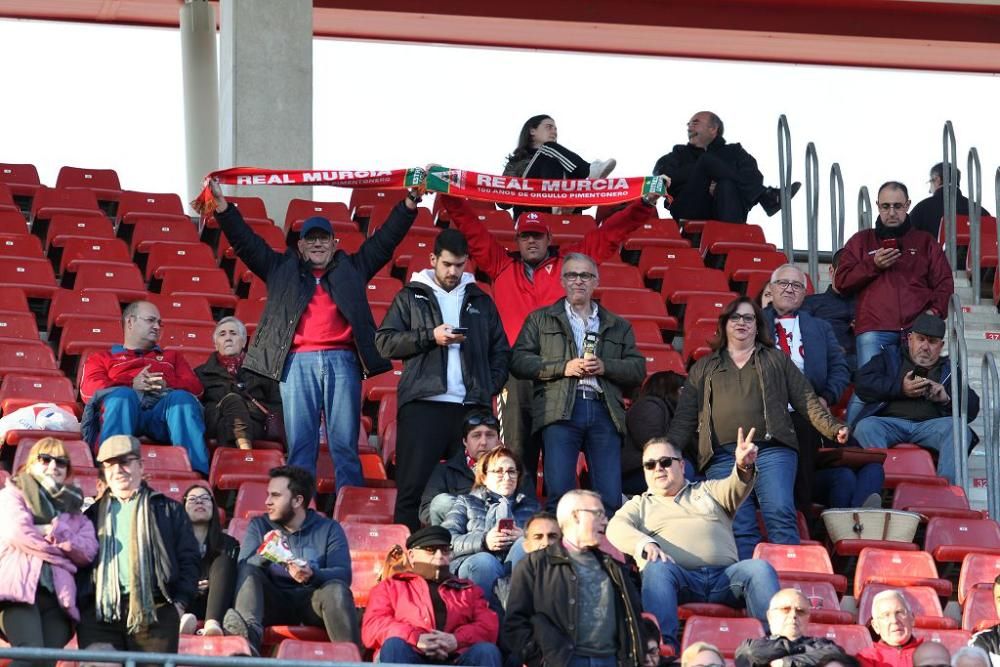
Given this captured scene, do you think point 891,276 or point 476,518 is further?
point 891,276

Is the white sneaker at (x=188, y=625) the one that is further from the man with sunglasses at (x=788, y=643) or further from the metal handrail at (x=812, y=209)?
the metal handrail at (x=812, y=209)

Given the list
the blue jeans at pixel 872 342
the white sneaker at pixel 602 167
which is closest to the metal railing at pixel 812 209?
the white sneaker at pixel 602 167

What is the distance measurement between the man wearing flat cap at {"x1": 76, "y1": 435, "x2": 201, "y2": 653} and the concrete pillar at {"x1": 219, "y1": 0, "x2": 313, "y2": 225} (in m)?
6.03

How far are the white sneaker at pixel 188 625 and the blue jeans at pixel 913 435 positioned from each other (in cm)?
421

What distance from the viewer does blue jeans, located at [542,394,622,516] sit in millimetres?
9773

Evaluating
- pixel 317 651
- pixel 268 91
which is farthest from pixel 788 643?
pixel 268 91

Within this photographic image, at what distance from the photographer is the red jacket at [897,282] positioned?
39.7ft

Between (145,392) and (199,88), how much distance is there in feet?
27.2

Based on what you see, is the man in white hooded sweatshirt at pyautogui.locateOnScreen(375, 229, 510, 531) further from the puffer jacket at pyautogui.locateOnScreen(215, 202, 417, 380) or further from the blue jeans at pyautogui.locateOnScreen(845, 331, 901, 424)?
the blue jeans at pyautogui.locateOnScreen(845, 331, 901, 424)

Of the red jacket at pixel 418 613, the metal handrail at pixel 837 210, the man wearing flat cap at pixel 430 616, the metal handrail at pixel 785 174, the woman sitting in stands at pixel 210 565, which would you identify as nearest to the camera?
the man wearing flat cap at pixel 430 616

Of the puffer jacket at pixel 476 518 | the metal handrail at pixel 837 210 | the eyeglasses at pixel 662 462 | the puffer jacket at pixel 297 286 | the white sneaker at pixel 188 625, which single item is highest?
the metal handrail at pixel 837 210

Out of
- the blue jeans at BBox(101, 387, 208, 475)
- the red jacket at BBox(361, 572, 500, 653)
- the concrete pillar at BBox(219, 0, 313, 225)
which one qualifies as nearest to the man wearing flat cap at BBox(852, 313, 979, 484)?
the blue jeans at BBox(101, 387, 208, 475)

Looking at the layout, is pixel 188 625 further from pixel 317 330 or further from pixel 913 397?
pixel 913 397

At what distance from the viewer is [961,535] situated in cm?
1014
